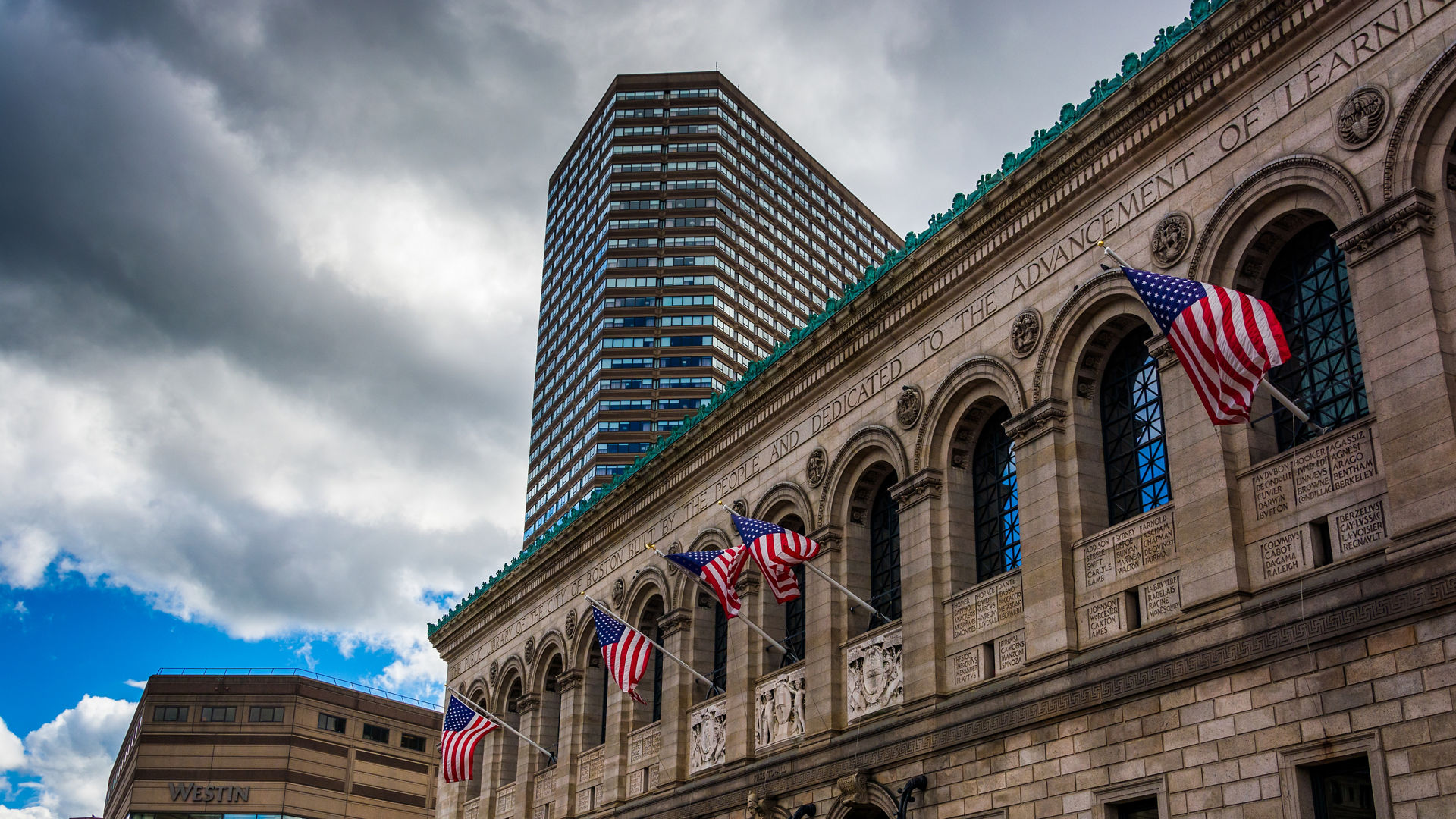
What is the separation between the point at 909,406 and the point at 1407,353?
37.3 feet

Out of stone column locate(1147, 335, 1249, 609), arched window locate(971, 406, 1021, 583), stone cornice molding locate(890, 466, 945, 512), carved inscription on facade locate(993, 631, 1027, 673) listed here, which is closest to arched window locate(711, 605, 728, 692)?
stone cornice molding locate(890, 466, 945, 512)

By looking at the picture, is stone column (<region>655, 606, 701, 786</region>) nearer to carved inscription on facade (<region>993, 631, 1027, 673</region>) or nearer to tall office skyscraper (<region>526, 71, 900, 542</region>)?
carved inscription on facade (<region>993, 631, 1027, 673</region>)

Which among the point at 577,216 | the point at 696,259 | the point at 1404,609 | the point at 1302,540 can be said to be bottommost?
the point at 1404,609

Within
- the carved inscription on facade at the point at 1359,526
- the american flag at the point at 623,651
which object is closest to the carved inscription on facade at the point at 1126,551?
the carved inscription on facade at the point at 1359,526

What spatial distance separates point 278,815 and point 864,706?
7237cm

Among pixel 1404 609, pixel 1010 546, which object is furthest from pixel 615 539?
pixel 1404 609

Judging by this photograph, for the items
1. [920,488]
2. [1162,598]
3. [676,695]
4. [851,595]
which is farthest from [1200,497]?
[676,695]

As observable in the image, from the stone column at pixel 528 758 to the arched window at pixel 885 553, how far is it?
56.2 feet

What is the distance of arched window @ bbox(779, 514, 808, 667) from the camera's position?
31234 millimetres

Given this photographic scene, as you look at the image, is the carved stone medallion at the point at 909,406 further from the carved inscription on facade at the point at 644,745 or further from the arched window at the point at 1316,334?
the carved inscription on facade at the point at 644,745

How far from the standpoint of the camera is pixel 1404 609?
16.8m

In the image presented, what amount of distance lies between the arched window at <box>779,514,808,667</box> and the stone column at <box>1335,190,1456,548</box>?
1517 cm

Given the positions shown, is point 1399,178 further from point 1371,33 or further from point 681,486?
point 681,486

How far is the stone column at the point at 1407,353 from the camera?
16875mm
